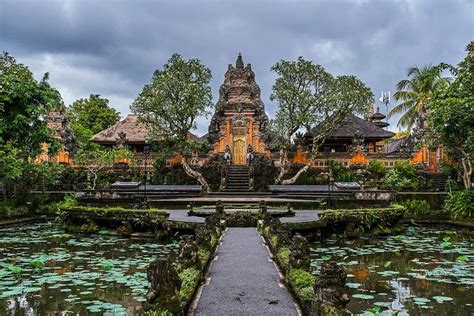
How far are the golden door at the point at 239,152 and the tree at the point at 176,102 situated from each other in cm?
440

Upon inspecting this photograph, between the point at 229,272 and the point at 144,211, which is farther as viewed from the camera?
the point at 144,211

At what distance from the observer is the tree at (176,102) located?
27.5 m

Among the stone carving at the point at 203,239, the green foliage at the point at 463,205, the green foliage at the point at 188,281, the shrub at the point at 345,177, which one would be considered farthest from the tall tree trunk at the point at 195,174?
the green foliage at the point at 188,281

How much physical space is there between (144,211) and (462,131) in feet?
41.3

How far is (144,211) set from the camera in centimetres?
1534

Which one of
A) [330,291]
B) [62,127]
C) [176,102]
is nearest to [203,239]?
[330,291]

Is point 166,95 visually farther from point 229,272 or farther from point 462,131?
point 229,272

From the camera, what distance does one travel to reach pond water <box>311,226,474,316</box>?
7.40 meters

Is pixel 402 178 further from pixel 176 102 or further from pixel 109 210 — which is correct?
pixel 109 210

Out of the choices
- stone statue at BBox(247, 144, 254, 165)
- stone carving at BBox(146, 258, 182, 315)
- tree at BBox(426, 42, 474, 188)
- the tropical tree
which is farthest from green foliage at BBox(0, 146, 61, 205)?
tree at BBox(426, 42, 474, 188)

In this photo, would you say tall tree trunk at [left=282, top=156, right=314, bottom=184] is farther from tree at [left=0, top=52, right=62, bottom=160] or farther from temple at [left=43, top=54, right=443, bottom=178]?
tree at [left=0, top=52, right=62, bottom=160]

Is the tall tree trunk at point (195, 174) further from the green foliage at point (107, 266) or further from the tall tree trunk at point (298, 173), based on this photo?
the green foliage at point (107, 266)

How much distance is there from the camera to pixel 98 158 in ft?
93.8

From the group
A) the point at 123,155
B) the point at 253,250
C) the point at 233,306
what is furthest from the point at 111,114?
the point at 233,306
